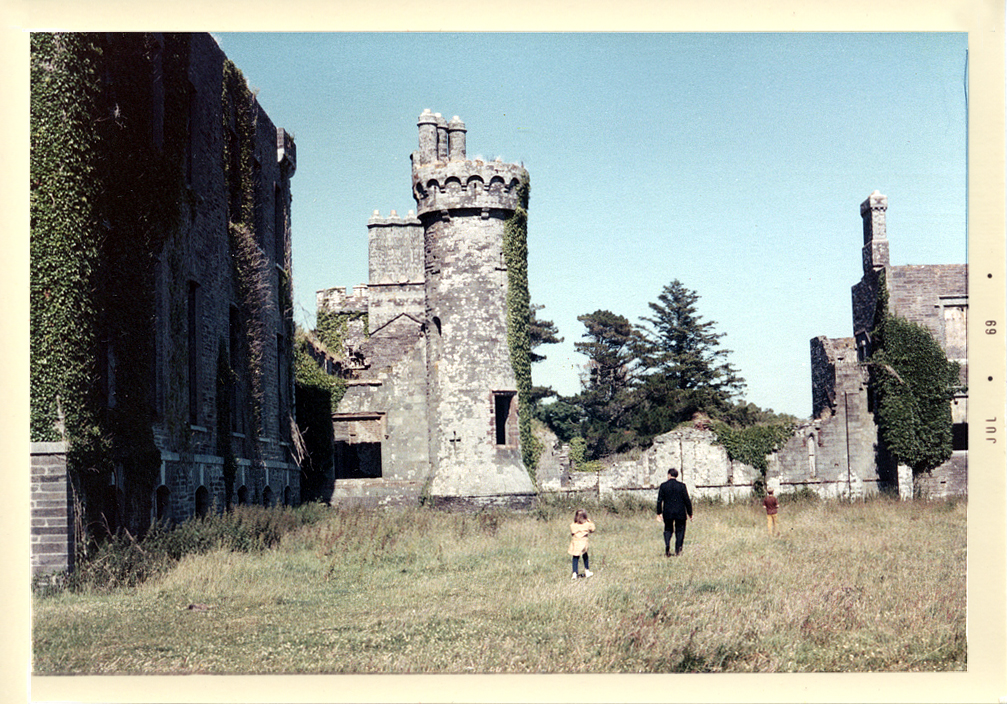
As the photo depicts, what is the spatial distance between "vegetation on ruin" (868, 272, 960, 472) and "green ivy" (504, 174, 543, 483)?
→ 11.0m

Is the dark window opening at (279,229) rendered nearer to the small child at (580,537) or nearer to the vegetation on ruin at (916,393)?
the small child at (580,537)

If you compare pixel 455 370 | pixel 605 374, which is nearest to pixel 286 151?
pixel 455 370

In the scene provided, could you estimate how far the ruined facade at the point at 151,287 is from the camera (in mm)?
13320

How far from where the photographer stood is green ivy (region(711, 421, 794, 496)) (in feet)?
102

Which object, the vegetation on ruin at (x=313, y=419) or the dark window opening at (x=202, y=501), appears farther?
the vegetation on ruin at (x=313, y=419)

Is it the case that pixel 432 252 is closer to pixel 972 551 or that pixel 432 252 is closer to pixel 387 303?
pixel 387 303

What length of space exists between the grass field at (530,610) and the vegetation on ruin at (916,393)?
37.3 feet

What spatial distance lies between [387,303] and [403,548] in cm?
2438

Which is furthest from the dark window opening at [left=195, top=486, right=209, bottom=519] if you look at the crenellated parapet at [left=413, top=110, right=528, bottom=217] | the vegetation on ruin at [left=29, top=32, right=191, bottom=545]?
the crenellated parapet at [left=413, top=110, right=528, bottom=217]

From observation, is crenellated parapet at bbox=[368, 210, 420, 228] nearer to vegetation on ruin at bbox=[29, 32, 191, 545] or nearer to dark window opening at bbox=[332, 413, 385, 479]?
dark window opening at bbox=[332, 413, 385, 479]

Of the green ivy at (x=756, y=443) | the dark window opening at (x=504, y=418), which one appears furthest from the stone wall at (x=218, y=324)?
the green ivy at (x=756, y=443)

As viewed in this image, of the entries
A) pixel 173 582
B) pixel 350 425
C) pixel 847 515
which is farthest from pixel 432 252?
pixel 173 582
